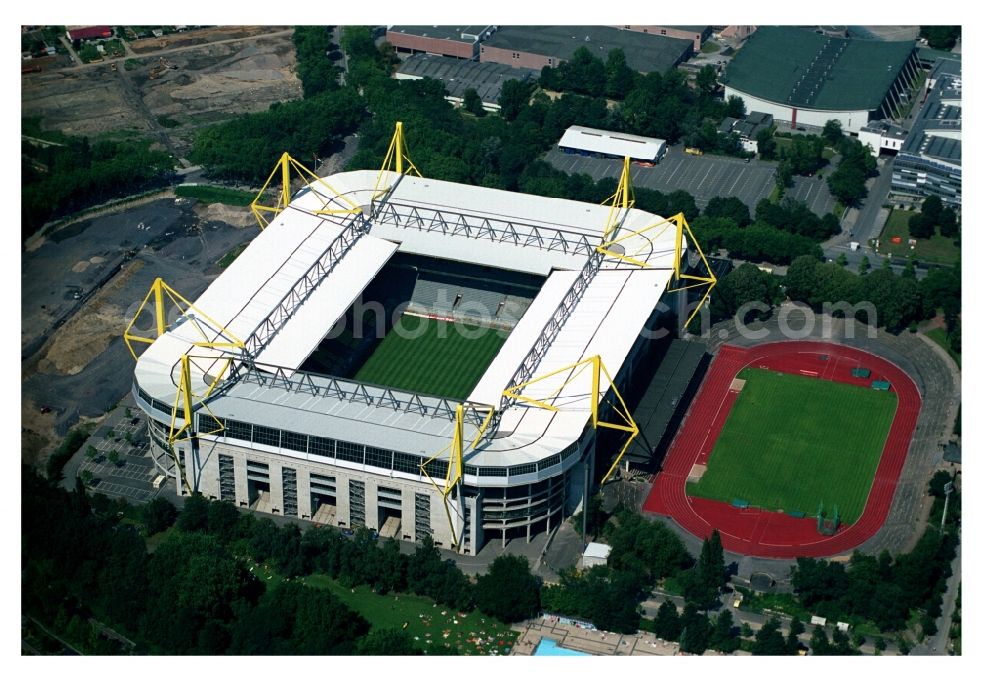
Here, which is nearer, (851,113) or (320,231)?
(320,231)

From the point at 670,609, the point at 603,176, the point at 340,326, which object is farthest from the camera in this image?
the point at 603,176

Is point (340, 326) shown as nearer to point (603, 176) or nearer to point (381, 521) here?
point (381, 521)

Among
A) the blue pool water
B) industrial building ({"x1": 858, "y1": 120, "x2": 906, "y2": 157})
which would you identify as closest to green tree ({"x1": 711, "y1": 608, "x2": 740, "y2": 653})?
the blue pool water

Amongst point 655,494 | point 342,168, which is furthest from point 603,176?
point 655,494

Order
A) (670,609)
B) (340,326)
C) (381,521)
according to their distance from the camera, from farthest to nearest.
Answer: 1. (340,326)
2. (381,521)
3. (670,609)

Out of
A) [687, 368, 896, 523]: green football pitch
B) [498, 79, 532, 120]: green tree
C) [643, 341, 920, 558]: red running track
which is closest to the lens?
[643, 341, 920, 558]: red running track

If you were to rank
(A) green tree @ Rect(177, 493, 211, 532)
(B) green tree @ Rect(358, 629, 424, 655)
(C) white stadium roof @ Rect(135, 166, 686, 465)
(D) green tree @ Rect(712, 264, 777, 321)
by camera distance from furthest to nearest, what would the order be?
(D) green tree @ Rect(712, 264, 777, 321) < (C) white stadium roof @ Rect(135, 166, 686, 465) < (A) green tree @ Rect(177, 493, 211, 532) < (B) green tree @ Rect(358, 629, 424, 655)

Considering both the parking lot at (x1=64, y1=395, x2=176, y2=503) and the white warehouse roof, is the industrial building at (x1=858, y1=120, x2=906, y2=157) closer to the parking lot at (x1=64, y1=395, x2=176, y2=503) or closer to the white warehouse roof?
the white warehouse roof
